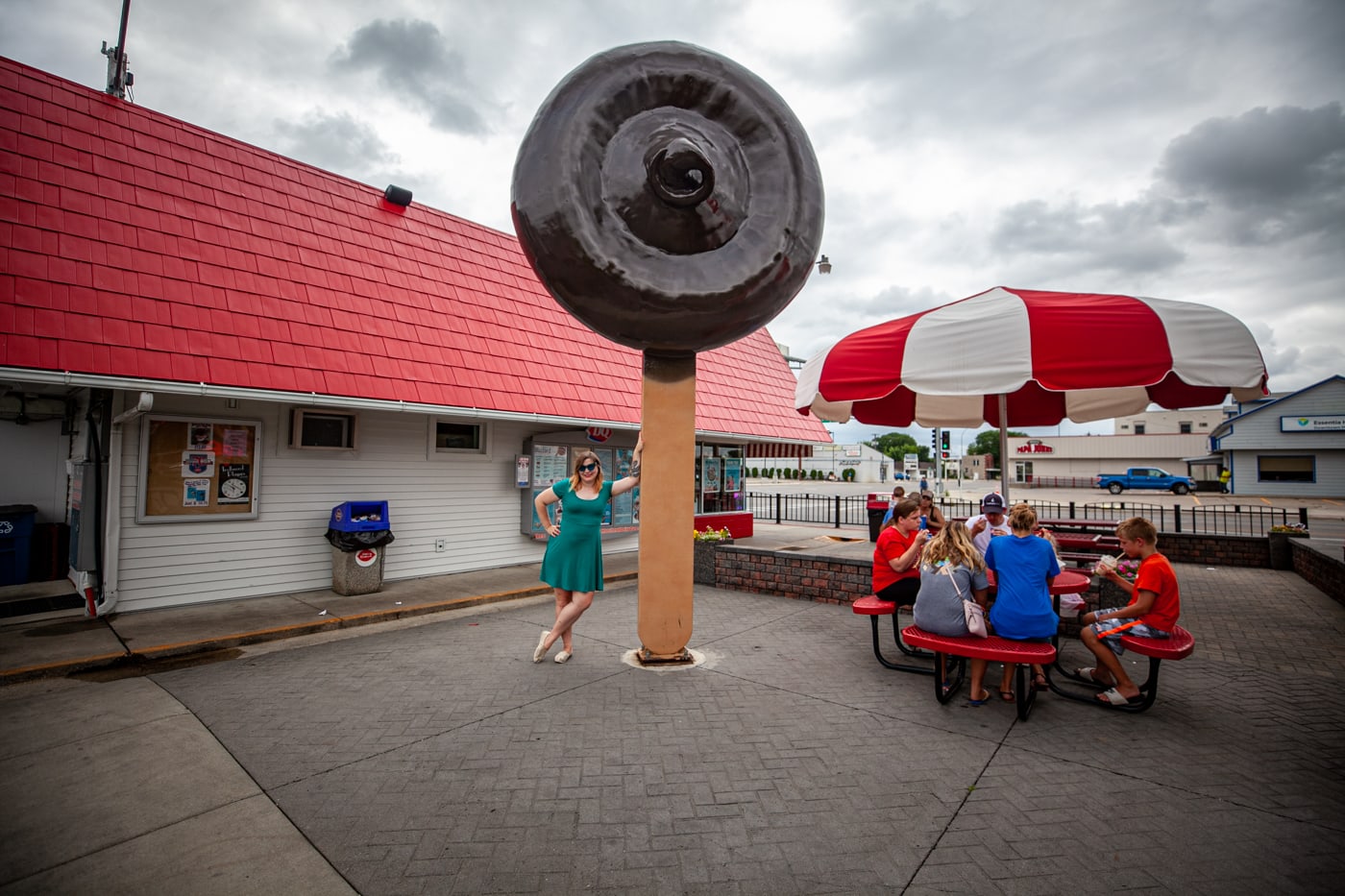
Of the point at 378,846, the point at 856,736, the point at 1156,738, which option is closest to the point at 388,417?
the point at 378,846

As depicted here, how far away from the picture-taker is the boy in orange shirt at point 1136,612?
4.11 metres

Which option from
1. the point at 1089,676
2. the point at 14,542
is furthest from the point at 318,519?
the point at 1089,676

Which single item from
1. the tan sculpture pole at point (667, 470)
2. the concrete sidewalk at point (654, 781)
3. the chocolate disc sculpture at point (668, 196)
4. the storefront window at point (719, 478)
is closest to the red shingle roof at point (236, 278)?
the storefront window at point (719, 478)

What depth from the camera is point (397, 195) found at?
9.91m

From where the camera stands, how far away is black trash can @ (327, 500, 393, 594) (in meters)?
7.61

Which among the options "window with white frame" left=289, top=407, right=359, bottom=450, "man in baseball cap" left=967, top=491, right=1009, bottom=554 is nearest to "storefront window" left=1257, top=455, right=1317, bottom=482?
"man in baseball cap" left=967, top=491, right=1009, bottom=554

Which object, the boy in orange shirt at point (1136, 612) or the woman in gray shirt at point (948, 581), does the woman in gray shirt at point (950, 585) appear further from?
the boy in orange shirt at point (1136, 612)

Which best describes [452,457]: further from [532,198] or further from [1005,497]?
[1005,497]

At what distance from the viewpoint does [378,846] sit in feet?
8.95

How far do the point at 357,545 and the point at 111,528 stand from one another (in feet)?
7.58

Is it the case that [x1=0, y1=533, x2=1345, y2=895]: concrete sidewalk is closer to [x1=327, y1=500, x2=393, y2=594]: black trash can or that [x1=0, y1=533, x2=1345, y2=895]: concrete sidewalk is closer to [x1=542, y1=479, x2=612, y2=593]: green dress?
[x1=542, y1=479, x2=612, y2=593]: green dress

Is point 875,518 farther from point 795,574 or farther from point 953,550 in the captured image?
point 953,550

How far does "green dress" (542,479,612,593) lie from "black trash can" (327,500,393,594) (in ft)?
12.2

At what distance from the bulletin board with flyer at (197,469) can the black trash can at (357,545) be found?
96 centimetres
